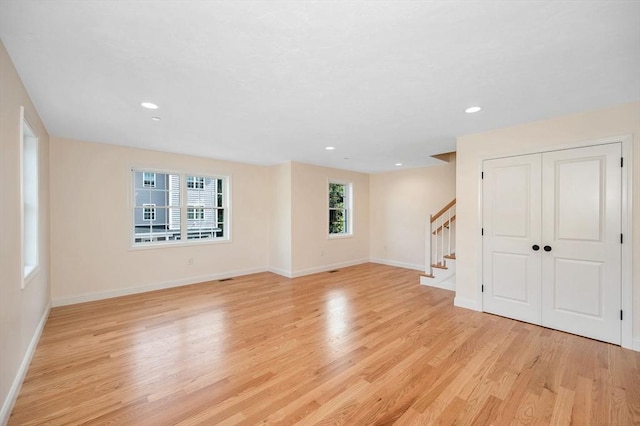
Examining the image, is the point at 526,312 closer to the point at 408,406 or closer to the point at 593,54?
the point at 408,406

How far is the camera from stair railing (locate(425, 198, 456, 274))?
516cm

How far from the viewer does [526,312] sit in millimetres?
3430

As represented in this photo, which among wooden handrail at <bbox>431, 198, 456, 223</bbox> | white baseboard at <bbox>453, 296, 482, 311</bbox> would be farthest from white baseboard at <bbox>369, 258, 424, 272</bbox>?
white baseboard at <bbox>453, 296, 482, 311</bbox>

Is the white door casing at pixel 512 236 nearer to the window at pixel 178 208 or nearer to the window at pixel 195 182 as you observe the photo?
A: the window at pixel 178 208

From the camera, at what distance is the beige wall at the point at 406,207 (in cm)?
624

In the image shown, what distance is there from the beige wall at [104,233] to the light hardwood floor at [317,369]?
0.58 m

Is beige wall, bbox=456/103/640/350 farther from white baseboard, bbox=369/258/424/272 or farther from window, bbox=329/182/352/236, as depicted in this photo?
window, bbox=329/182/352/236

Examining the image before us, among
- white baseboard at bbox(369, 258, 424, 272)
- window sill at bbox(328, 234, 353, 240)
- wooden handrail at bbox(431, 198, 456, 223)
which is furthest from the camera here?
window sill at bbox(328, 234, 353, 240)

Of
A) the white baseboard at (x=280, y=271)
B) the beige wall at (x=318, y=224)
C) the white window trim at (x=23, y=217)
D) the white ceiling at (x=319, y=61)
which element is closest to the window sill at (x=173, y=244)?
the white baseboard at (x=280, y=271)

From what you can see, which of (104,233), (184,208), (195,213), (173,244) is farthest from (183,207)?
(104,233)

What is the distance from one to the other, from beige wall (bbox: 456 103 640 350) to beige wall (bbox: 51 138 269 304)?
455cm

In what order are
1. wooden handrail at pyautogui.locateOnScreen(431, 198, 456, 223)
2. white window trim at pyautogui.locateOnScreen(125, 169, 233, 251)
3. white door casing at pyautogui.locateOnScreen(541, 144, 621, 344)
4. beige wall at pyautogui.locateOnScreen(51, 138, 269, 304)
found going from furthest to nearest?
wooden handrail at pyautogui.locateOnScreen(431, 198, 456, 223)
white window trim at pyautogui.locateOnScreen(125, 169, 233, 251)
beige wall at pyautogui.locateOnScreen(51, 138, 269, 304)
white door casing at pyautogui.locateOnScreen(541, 144, 621, 344)

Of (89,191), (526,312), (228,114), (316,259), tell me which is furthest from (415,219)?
(89,191)

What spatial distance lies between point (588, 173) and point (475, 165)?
1150 mm
